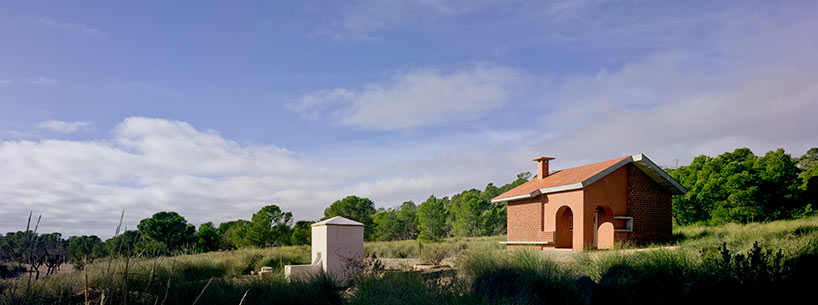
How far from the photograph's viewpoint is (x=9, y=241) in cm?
480

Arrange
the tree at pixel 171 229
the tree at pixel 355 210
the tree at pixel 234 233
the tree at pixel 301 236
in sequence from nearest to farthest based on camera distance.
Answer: the tree at pixel 171 229 → the tree at pixel 301 236 → the tree at pixel 234 233 → the tree at pixel 355 210

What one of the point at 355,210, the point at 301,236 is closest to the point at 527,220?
the point at 301,236

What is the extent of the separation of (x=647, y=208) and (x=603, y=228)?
1.74 meters

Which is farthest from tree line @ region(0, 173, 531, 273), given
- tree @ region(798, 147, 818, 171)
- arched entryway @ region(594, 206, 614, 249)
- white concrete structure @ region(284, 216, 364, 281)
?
tree @ region(798, 147, 818, 171)

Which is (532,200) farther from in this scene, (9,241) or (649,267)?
(9,241)

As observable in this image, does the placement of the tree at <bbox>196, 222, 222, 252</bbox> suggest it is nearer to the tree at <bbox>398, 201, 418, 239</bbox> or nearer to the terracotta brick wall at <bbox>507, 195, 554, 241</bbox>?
the tree at <bbox>398, 201, 418, 239</bbox>

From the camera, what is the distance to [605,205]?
55.9 feet

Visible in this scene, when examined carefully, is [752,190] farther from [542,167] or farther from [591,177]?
[591,177]

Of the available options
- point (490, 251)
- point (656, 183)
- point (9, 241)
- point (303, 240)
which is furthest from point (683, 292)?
point (303, 240)

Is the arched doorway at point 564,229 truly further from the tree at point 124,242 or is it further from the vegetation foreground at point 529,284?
the tree at point 124,242

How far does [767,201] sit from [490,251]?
81.6ft

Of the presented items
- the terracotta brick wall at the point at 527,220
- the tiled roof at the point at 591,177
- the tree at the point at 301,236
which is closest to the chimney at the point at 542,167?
the tiled roof at the point at 591,177

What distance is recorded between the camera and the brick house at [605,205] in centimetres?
1667

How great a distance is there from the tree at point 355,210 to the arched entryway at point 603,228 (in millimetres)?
26261
